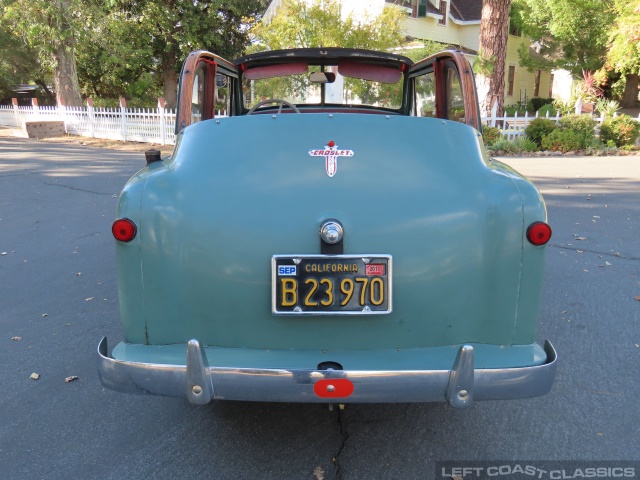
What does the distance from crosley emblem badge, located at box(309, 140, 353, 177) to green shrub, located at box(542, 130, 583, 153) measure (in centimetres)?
1488

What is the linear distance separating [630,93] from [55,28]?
1183 inches

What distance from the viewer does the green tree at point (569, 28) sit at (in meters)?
25.9

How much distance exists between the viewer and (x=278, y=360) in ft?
7.47

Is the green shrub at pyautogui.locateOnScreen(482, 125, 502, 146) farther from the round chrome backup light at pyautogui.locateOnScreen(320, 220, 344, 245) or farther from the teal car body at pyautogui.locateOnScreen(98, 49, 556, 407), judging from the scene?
the round chrome backup light at pyautogui.locateOnScreen(320, 220, 344, 245)

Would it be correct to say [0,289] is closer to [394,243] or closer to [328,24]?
[394,243]

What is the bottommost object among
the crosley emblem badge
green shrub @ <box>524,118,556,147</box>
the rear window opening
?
the crosley emblem badge

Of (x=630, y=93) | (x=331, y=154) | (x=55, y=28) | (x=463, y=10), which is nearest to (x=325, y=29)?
(x=55, y=28)

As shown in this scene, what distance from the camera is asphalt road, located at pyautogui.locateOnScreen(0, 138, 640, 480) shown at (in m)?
2.60

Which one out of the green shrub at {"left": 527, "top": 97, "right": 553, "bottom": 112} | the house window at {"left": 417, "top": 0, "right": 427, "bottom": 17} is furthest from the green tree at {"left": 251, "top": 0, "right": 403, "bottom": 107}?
the green shrub at {"left": 527, "top": 97, "right": 553, "bottom": 112}

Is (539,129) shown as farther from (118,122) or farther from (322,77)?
(118,122)

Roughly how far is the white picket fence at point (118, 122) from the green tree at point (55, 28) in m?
1.19

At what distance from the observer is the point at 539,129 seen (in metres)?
15.9

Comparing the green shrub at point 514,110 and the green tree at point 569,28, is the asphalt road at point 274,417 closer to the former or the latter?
the green tree at point 569,28

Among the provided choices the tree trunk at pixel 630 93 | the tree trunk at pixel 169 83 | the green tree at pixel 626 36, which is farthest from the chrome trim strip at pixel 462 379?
the tree trunk at pixel 630 93
